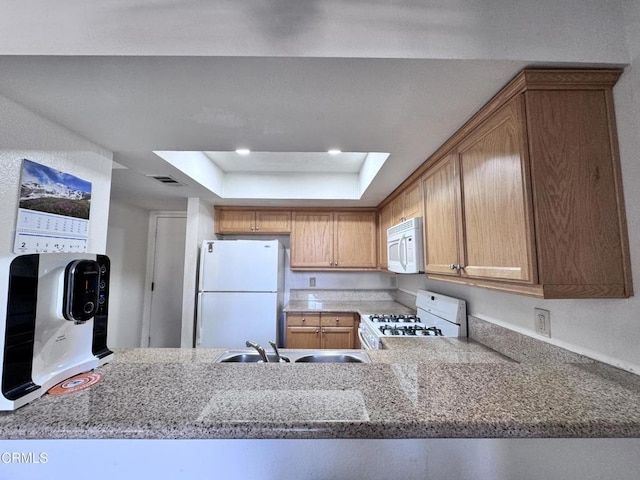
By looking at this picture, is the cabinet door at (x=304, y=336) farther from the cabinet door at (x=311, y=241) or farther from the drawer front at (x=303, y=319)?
the cabinet door at (x=311, y=241)

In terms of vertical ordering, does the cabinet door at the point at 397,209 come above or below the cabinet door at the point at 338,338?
above

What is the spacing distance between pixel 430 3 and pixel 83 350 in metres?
1.72

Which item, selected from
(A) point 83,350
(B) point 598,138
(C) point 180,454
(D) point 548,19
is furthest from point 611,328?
(A) point 83,350

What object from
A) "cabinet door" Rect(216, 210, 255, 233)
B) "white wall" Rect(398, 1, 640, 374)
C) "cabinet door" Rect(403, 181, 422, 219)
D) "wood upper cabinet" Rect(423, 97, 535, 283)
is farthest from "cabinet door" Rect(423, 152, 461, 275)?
"cabinet door" Rect(216, 210, 255, 233)

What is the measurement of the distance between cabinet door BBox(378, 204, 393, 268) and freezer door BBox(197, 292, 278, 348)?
1303 millimetres

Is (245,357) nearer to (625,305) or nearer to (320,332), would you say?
(320,332)

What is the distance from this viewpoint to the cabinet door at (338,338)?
2.90m

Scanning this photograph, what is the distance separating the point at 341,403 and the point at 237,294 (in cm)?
215

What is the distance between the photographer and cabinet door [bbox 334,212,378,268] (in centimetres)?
328

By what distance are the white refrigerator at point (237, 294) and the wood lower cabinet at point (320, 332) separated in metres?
0.28

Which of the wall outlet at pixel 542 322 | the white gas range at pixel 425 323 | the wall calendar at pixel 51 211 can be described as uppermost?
the wall calendar at pixel 51 211

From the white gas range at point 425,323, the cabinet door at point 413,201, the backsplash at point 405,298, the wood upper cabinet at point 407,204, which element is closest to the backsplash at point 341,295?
the backsplash at point 405,298

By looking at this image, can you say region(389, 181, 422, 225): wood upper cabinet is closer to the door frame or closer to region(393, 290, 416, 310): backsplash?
region(393, 290, 416, 310): backsplash

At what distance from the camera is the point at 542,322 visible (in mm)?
1249
